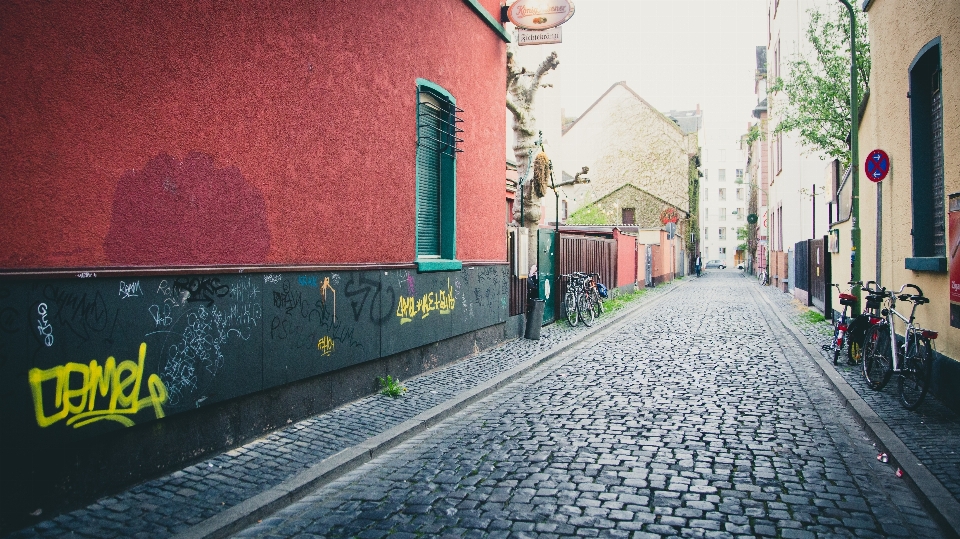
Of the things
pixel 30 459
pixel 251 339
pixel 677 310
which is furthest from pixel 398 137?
pixel 677 310

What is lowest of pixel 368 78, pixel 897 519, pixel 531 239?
pixel 897 519

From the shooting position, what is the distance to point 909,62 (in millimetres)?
8062

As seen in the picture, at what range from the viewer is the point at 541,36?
11602 millimetres

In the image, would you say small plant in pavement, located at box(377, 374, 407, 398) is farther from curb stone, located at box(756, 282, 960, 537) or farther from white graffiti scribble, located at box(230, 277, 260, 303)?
curb stone, located at box(756, 282, 960, 537)

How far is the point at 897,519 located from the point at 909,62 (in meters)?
6.14

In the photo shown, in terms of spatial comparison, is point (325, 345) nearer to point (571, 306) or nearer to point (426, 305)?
point (426, 305)

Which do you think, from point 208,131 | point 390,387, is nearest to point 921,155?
point 390,387

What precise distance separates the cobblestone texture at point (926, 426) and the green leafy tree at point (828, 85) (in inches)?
457

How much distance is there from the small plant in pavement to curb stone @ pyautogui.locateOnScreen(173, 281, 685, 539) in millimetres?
678

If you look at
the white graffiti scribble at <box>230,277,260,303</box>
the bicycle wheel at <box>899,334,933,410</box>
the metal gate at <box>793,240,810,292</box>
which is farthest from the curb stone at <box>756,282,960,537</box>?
the metal gate at <box>793,240,810,292</box>

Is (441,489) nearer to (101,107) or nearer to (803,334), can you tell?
(101,107)

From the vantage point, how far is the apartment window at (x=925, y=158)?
7695mm

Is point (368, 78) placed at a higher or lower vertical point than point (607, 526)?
higher

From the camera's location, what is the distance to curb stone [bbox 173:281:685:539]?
401 centimetres
